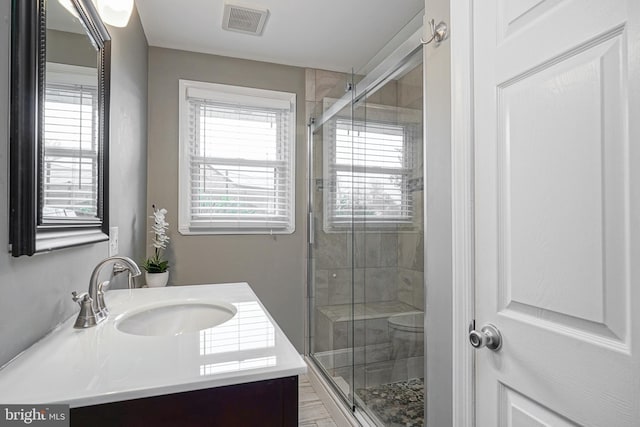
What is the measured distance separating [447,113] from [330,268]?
1.58 meters

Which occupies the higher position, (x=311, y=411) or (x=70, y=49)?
(x=70, y=49)

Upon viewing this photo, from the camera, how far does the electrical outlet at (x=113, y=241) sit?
150cm

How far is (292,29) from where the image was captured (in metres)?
2.29

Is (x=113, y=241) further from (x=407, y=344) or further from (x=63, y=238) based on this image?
(x=407, y=344)

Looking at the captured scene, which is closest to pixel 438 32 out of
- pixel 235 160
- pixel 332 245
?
pixel 332 245

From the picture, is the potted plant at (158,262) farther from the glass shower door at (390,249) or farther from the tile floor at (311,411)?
the glass shower door at (390,249)

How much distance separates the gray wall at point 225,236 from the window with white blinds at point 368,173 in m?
0.47

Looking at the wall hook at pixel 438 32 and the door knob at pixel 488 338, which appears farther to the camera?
the wall hook at pixel 438 32

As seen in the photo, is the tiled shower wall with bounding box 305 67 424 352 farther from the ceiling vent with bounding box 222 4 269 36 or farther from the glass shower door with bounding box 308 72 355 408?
the ceiling vent with bounding box 222 4 269 36

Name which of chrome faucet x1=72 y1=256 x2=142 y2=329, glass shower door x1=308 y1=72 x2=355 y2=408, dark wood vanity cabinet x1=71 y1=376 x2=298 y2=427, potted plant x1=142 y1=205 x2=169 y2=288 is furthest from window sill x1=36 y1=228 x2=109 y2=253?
glass shower door x1=308 y1=72 x2=355 y2=408

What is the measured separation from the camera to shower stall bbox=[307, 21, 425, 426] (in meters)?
1.62

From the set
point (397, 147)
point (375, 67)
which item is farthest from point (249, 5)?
point (397, 147)

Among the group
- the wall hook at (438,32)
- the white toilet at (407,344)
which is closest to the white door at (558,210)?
the wall hook at (438,32)

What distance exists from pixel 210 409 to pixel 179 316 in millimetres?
686
